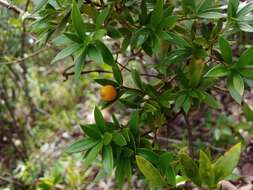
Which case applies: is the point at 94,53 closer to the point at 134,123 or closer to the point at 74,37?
the point at 74,37

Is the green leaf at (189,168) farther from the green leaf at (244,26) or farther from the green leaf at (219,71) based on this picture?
the green leaf at (244,26)

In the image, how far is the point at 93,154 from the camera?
115 centimetres

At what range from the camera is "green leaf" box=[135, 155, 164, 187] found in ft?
3.80

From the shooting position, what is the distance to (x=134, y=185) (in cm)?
238

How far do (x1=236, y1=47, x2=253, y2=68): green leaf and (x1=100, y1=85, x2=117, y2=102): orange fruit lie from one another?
0.37 metres

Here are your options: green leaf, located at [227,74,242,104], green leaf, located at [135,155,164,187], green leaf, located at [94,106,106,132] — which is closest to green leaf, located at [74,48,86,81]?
green leaf, located at [94,106,106,132]

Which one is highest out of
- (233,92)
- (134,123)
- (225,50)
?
(225,50)

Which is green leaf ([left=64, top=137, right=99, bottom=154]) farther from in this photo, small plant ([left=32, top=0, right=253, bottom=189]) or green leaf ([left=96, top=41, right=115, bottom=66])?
green leaf ([left=96, top=41, right=115, bottom=66])

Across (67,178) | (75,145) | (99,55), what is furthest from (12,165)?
(99,55)

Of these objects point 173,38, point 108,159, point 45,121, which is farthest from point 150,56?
point 45,121

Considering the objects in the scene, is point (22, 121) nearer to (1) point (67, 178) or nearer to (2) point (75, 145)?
(1) point (67, 178)

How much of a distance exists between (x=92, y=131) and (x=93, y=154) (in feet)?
0.22

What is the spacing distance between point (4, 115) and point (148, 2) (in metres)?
2.11

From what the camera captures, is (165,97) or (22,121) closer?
(165,97)
